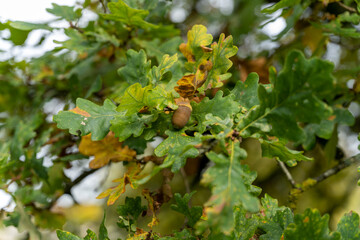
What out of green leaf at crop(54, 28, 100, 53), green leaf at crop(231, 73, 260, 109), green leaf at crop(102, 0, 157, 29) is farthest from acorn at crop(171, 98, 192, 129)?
green leaf at crop(54, 28, 100, 53)

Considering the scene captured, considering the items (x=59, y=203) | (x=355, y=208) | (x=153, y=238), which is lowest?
(x=355, y=208)

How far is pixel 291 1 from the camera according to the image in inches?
35.8

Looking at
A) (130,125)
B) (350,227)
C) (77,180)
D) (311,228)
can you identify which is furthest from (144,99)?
(77,180)

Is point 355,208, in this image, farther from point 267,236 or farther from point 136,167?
point 136,167

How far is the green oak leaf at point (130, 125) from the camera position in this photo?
0.71 meters

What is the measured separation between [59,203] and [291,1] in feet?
4.30

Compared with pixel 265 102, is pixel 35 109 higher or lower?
lower

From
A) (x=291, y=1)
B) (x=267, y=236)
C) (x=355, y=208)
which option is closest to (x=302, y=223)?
(x=267, y=236)

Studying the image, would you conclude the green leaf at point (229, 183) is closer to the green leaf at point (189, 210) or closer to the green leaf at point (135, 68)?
the green leaf at point (189, 210)

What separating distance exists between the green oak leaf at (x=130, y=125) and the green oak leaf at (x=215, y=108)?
10 centimetres

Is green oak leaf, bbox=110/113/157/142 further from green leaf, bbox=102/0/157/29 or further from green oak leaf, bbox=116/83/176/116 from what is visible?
green leaf, bbox=102/0/157/29

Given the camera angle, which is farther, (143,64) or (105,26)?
(105,26)

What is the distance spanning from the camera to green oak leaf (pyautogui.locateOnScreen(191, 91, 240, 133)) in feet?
2.19

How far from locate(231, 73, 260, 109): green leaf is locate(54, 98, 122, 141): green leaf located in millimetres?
295
